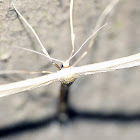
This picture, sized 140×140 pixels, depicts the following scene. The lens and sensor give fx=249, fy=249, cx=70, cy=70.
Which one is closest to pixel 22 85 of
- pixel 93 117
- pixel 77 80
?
pixel 77 80

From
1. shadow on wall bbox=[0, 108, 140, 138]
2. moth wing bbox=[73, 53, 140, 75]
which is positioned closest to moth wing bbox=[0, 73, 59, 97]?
moth wing bbox=[73, 53, 140, 75]

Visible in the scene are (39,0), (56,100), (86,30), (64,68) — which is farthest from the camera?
(56,100)

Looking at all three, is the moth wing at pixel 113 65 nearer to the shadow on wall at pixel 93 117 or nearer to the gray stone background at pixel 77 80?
the gray stone background at pixel 77 80

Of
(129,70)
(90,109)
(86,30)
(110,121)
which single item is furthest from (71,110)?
(86,30)

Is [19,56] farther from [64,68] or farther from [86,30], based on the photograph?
[86,30]

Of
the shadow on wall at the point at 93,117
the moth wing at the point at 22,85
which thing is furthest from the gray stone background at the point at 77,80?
the moth wing at the point at 22,85
